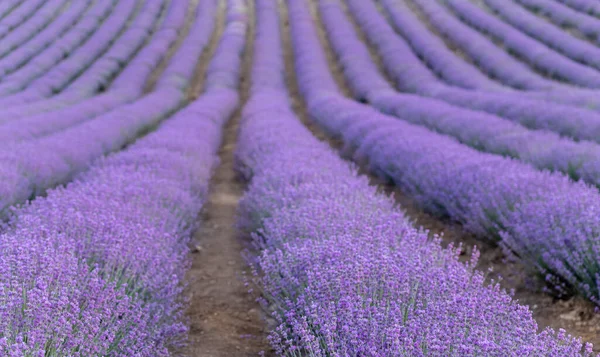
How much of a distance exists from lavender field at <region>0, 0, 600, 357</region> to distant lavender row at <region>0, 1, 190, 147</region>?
82 millimetres

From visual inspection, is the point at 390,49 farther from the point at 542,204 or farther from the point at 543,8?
the point at 542,204

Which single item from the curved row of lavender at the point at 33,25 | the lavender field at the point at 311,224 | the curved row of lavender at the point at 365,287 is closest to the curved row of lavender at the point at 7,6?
the curved row of lavender at the point at 33,25

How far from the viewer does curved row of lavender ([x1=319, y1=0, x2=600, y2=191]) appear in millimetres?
4547

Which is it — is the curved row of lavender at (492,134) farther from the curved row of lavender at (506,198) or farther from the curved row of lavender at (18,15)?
the curved row of lavender at (18,15)

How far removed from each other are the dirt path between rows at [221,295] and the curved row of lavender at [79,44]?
8.40 meters

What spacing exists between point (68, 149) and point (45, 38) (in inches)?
498

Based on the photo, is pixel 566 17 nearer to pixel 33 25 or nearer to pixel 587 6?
pixel 587 6

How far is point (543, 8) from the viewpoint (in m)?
17.2

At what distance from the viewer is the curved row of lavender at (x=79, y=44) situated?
44.3ft

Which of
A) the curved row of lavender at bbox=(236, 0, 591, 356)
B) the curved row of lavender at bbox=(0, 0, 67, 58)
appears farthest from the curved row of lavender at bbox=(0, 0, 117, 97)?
the curved row of lavender at bbox=(236, 0, 591, 356)

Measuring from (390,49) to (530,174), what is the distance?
40.7 feet

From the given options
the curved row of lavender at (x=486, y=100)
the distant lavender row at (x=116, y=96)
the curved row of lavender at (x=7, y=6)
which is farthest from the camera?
the curved row of lavender at (x=7, y=6)

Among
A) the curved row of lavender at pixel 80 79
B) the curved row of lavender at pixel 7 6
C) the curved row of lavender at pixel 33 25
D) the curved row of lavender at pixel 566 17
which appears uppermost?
the curved row of lavender at pixel 566 17

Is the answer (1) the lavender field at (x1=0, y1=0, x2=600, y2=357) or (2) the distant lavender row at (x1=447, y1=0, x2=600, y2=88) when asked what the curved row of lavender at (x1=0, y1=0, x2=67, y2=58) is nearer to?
(1) the lavender field at (x1=0, y1=0, x2=600, y2=357)
